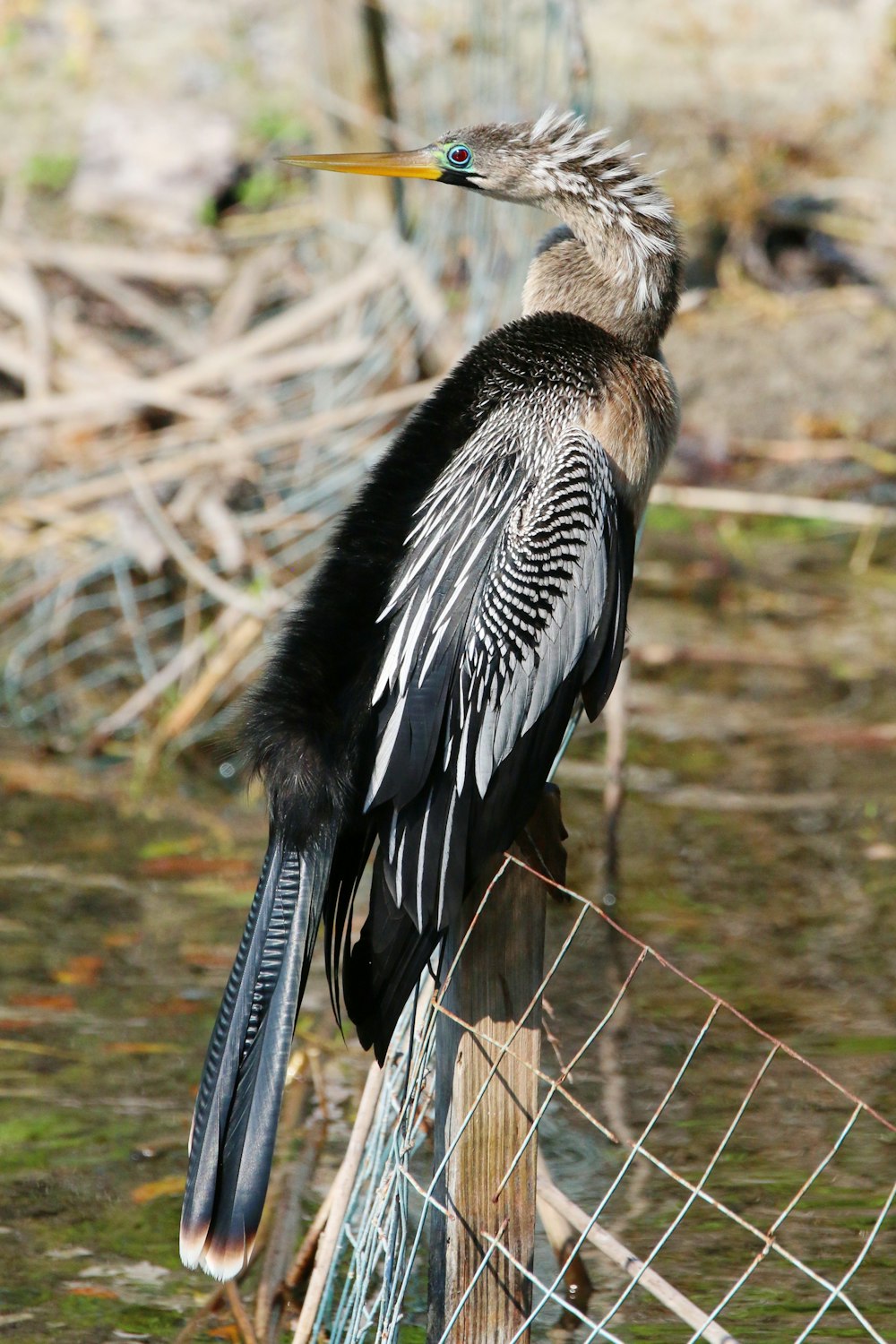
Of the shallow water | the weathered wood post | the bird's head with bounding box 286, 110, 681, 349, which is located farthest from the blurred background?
the bird's head with bounding box 286, 110, 681, 349

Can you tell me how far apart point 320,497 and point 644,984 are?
93.5 inches

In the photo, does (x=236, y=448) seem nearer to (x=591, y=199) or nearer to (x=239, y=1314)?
(x=591, y=199)

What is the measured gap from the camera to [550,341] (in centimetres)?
265

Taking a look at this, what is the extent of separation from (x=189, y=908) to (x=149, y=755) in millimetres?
957

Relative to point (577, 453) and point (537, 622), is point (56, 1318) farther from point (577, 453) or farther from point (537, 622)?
point (577, 453)

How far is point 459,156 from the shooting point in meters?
3.03

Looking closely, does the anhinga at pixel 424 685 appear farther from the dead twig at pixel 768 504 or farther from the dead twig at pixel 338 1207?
the dead twig at pixel 768 504

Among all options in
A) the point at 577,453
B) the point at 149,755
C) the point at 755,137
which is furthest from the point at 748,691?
the point at 755,137

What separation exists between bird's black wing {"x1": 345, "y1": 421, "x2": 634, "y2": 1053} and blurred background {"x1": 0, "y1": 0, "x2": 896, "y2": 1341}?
22.3 inches

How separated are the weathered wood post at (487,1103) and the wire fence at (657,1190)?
0.02 meters

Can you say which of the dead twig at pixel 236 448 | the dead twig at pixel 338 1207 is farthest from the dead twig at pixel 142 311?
the dead twig at pixel 338 1207

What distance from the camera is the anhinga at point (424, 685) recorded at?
2270 millimetres

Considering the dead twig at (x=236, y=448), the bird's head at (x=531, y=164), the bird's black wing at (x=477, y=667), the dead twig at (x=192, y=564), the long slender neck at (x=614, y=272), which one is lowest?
the dead twig at (x=192, y=564)

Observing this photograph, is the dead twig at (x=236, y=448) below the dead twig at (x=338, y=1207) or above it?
above
